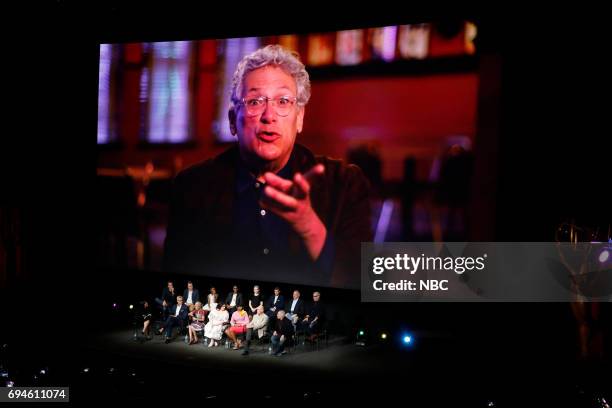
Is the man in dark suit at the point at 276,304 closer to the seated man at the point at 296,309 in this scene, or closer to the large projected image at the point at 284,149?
the seated man at the point at 296,309

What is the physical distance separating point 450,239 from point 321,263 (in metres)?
1.38

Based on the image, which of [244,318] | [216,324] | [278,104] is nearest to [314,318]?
[244,318]

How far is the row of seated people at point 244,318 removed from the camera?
7.23m

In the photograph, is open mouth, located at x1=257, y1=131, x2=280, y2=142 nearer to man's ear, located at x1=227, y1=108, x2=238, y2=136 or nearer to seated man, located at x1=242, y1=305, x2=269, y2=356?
man's ear, located at x1=227, y1=108, x2=238, y2=136

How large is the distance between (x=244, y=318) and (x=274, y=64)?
8.59ft

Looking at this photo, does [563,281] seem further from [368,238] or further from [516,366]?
[368,238]

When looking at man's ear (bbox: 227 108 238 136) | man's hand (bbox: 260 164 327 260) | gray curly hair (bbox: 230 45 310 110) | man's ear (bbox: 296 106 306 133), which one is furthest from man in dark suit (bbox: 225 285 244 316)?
gray curly hair (bbox: 230 45 310 110)

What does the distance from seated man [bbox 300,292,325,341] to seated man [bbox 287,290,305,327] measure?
0.25ft

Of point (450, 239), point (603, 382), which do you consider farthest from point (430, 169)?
point (603, 382)

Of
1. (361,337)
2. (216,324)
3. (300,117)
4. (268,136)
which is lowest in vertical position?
(361,337)

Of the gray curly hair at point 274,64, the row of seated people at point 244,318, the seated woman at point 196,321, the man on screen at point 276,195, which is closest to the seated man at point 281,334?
the row of seated people at point 244,318

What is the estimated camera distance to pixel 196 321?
24.9 feet

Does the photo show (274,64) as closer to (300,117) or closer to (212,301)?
(300,117)

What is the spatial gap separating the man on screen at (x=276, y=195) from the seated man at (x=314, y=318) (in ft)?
1.49
